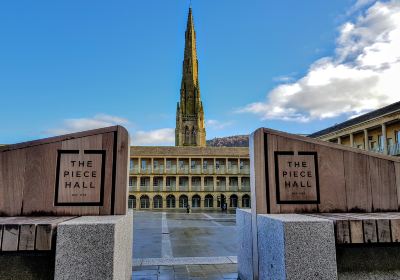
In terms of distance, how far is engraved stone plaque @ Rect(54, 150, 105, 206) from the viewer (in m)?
3.76

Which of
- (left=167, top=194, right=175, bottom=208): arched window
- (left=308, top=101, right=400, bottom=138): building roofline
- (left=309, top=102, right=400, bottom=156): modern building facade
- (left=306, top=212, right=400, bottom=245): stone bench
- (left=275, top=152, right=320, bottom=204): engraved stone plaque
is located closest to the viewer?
(left=306, top=212, right=400, bottom=245): stone bench

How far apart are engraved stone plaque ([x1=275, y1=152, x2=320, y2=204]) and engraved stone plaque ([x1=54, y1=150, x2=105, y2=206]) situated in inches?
85.3

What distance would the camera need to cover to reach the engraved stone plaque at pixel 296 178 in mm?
3980

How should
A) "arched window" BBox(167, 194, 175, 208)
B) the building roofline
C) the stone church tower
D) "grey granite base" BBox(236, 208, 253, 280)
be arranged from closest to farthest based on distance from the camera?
"grey granite base" BBox(236, 208, 253, 280)
the building roofline
"arched window" BBox(167, 194, 175, 208)
the stone church tower

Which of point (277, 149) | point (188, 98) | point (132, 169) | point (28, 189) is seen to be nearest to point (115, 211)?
point (28, 189)

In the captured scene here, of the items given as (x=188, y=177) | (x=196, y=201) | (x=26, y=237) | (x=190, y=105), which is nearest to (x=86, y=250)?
(x=26, y=237)

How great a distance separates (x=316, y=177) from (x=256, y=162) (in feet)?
2.50

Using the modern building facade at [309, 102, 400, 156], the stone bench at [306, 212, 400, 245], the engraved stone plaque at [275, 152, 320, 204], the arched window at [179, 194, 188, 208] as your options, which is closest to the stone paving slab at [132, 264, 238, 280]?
the engraved stone plaque at [275, 152, 320, 204]

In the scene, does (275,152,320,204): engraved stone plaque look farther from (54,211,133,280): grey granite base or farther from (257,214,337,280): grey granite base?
(54,211,133,280): grey granite base

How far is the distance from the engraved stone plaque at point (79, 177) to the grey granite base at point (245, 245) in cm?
197

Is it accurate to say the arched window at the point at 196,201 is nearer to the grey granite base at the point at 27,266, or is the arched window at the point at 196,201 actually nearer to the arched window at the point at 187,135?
the arched window at the point at 187,135

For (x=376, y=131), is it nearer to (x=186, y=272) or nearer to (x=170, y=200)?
(x=186, y=272)

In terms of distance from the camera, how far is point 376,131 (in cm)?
3475

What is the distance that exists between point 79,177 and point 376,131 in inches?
1457
